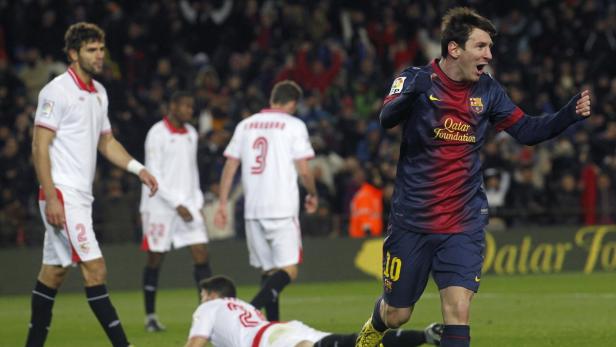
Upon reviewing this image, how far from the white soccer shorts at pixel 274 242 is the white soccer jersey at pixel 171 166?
1164 mm

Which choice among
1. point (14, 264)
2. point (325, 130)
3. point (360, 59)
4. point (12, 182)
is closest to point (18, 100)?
point (12, 182)

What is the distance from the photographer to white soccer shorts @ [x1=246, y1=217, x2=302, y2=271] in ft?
37.7

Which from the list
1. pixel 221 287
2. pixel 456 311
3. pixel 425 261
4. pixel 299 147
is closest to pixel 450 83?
pixel 425 261

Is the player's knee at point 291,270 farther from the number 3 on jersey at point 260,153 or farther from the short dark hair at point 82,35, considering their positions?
the short dark hair at point 82,35

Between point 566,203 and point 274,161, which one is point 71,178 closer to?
point 274,161

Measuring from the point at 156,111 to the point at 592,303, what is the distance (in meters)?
9.02

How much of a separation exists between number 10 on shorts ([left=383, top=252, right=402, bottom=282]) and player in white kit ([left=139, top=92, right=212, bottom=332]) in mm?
4952

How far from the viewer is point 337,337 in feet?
27.8

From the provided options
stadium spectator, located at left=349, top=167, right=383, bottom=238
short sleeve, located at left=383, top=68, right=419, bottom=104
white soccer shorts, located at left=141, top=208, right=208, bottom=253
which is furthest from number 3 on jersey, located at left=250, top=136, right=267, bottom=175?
stadium spectator, located at left=349, top=167, right=383, bottom=238

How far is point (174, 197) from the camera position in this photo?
1258 cm

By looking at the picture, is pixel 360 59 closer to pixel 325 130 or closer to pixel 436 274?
pixel 325 130

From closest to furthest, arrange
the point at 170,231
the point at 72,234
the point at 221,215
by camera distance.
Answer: the point at 72,234 → the point at 221,215 → the point at 170,231

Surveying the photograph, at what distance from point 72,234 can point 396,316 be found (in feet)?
8.38

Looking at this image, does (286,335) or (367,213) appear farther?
(367,213)
